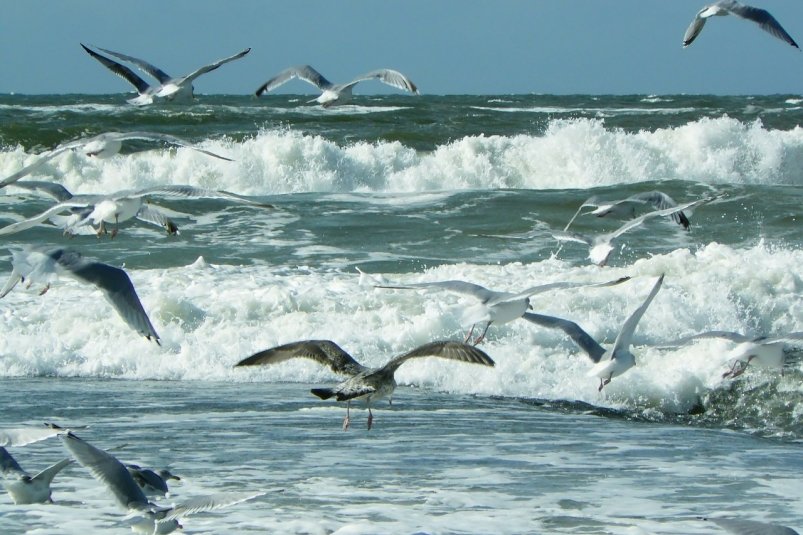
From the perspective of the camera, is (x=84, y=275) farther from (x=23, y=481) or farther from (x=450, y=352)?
(x=450, y=352)

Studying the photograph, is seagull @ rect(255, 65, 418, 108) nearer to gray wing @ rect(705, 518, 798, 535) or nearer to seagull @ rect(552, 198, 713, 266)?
seagull @ rect(552, 198, 713, 266)

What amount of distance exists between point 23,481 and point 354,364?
5.50 ft

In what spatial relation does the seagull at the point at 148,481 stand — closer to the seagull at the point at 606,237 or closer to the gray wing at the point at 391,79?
the seagull at the point at 606,237

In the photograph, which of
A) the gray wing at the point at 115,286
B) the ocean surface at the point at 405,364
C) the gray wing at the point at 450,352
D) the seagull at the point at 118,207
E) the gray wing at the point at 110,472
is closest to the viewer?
the gray wing at the point at 110,472

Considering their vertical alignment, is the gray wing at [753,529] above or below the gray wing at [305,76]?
below

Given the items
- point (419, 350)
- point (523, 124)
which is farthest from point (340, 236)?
point (523, 124)

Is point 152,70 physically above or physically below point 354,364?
above

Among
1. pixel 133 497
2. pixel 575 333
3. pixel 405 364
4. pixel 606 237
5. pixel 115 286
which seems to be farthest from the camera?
pixel 405 364

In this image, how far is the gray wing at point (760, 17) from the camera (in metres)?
8.99

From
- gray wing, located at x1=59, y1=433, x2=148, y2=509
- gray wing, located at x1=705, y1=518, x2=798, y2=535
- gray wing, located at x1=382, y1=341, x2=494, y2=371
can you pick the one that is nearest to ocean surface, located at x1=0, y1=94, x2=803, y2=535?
gray wing, located at x1=59, y1=433, x2=148, y2=509

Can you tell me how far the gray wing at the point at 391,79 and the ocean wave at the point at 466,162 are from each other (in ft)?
43.2

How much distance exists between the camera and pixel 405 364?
1031 cm

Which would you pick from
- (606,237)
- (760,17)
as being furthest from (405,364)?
(760,17)

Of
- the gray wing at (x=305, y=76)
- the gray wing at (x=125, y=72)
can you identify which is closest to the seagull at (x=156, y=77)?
the gray wing at (x=125, y=72)
